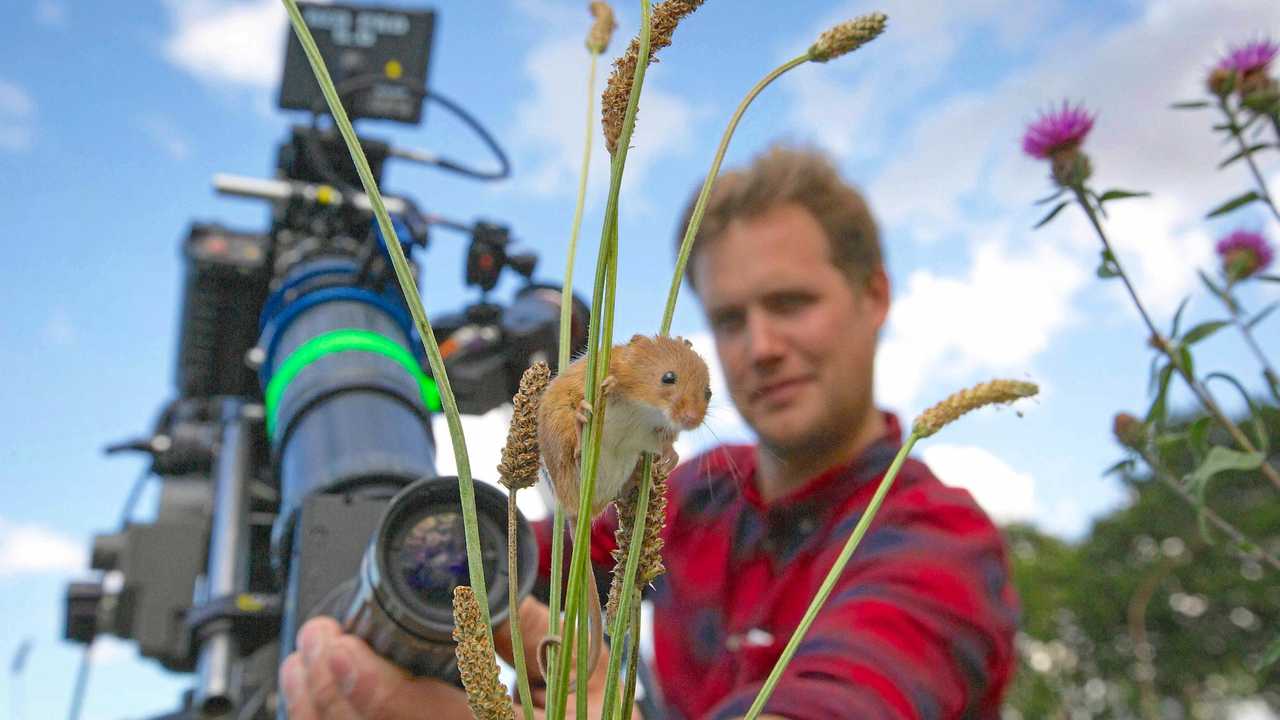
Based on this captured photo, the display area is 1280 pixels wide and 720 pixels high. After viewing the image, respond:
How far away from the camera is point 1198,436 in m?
1.08

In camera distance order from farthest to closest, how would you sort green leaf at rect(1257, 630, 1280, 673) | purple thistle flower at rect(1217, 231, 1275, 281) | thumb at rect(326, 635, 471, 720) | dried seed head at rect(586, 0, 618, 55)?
purple thistle flower at rect(1217, 231, 1275, 281), thumb at rect(326, 635, 471, 720), green leaf at rect(1257, 630, 1280, 673), dried seed head at rect(586, 0, 618, 55)

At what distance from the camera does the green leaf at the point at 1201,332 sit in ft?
3.96

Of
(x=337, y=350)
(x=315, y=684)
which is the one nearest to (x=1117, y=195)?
(x=315, y=684)

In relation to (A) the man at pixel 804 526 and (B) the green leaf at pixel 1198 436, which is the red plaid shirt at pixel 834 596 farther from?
(B) the green leaf at pixel 1198 436

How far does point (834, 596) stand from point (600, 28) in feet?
3.11

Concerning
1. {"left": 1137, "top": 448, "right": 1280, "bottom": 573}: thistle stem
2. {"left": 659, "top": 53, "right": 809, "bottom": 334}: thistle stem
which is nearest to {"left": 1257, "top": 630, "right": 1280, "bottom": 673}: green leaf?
{"left": 1137, "top": 448, "right": 1280, "bottom": 573}: thistle stem

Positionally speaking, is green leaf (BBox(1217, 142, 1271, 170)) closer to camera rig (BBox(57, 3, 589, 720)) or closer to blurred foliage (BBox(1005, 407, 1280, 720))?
camera rig (BBox(57, 3, 589, 720))

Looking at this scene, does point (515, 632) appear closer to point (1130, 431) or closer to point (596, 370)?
point (596, 370)

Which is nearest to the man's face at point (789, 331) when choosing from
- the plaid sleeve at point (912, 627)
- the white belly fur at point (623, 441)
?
the plaid sleeve at point (912, 627)

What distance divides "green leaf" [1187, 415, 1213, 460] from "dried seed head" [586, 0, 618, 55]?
76cm

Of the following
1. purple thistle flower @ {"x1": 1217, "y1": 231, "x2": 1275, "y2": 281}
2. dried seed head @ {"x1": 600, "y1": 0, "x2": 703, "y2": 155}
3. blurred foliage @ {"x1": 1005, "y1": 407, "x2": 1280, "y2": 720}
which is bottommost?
blurred foliage @ {"x1": 1005, "y1": 407, "x2": 1280, "y2": 720}

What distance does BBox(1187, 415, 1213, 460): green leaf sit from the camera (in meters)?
1.08

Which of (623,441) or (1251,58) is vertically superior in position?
(1251,58)

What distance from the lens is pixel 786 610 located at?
5.67ft
